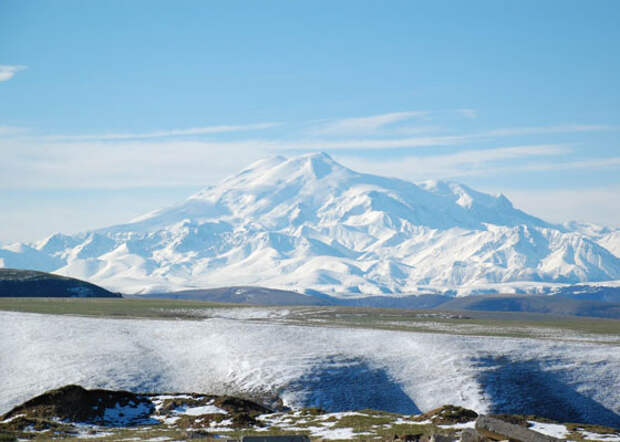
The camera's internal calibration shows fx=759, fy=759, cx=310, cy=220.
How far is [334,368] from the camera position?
7525 centimetres

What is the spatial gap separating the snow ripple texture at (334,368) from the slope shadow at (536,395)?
0.33 ft

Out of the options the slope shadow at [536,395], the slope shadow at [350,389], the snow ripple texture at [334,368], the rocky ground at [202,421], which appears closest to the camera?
the rocky ground at [202,421]

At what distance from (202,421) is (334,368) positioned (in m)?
25.0

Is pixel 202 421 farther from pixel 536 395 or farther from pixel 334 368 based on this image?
pixel 536 395

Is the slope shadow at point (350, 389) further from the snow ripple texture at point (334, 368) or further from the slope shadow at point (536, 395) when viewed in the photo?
the slope shadow at point (536, 395)

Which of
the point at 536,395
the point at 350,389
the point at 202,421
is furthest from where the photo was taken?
the point at 350,389

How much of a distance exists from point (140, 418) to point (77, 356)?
24762mm

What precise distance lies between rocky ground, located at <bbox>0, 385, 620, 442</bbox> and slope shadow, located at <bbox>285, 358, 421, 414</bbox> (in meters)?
9.77

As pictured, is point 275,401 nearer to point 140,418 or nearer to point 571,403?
point 140,418

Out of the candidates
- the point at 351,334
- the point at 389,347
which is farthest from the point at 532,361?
the point at 351,334

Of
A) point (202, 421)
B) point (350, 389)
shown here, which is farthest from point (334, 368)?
point (202, 421)

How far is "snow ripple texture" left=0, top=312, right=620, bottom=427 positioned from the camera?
225 ft

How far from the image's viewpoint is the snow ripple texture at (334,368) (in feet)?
225

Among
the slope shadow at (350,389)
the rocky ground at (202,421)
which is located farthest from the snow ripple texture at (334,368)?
the rocky ground at (202,421)
